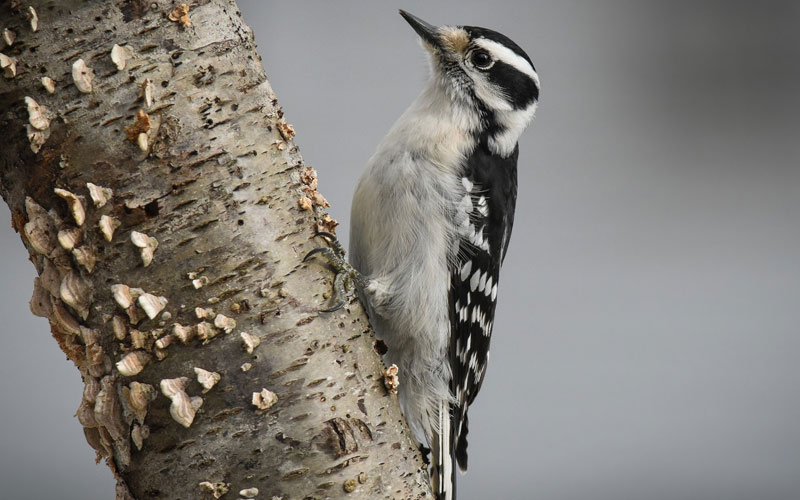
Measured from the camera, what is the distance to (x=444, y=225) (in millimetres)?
2480

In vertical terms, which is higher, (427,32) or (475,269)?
(427,32)

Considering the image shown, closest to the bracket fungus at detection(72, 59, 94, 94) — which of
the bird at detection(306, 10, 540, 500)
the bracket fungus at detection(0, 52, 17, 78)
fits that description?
the bracket fungus at detection(0, 52, 17, 78)

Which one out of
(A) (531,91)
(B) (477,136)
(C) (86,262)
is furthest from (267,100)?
(A) (531,91)

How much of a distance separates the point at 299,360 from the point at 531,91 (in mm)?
1618

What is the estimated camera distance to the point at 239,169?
1.55 metres

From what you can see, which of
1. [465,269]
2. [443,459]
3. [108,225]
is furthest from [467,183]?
[108,225]

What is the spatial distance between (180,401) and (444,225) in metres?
1.22

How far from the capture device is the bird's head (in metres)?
2.69

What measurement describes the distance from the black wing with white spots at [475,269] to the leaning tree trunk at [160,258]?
1.06 m

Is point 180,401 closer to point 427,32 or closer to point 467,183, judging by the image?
point 467,183

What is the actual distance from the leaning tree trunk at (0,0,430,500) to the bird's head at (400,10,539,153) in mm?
1285

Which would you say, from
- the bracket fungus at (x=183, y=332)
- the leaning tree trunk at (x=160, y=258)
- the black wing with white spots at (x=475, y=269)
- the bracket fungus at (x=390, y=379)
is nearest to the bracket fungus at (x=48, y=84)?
the leaning tree trunk at (x=160, y=258)

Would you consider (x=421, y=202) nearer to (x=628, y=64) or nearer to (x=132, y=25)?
(x=132, y=25)

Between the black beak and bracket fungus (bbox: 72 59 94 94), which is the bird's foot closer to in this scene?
bracket fungus (bbox: 72 59 94 94)
